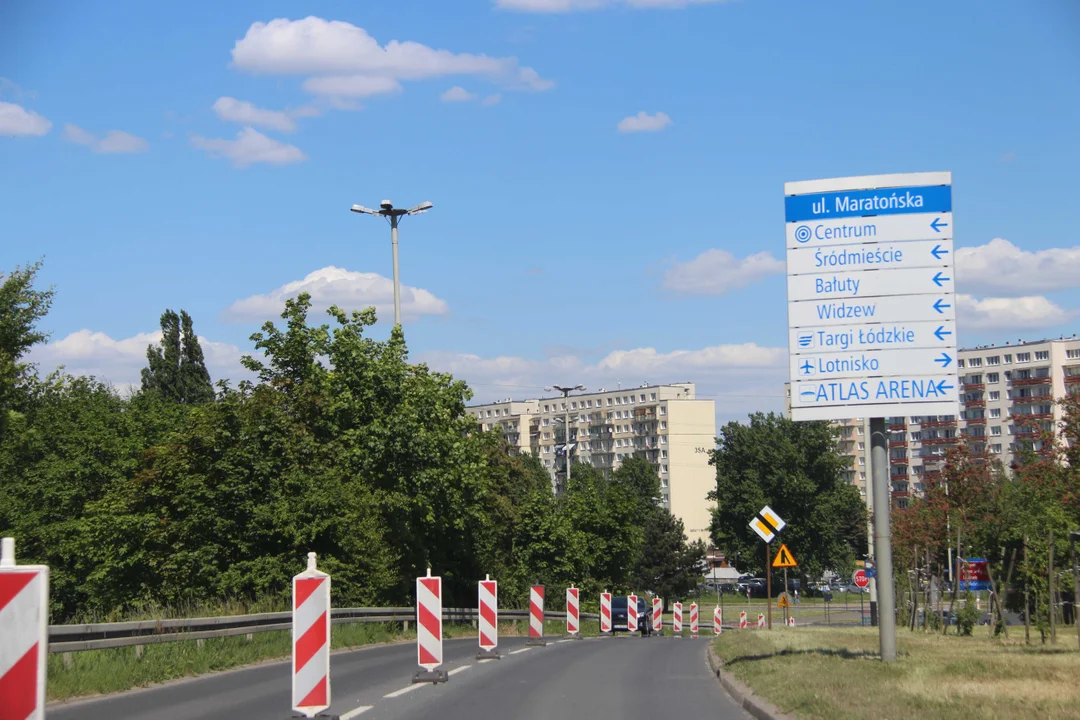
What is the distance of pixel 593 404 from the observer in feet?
616

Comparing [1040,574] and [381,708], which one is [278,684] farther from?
[1040,574]

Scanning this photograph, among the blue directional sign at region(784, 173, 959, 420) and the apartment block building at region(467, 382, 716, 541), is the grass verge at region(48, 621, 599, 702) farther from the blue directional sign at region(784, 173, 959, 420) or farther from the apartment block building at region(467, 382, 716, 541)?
the apartment block building at region(467, 382, 716, 541)

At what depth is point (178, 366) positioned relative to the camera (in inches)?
3155

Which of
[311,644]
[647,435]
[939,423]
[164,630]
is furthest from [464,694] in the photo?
[647,435]

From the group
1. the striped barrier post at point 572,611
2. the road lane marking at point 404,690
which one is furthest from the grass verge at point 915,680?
the striped barrier post at point 572,611

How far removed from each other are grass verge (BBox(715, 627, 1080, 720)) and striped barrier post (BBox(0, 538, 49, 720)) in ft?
22.4

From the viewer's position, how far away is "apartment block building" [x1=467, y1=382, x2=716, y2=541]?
163 metres

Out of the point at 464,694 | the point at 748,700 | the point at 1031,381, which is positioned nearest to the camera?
the point at 748,700

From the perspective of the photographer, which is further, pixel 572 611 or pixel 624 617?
pixel 624 617

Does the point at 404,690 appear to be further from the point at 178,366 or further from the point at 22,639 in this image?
the point at 178,366

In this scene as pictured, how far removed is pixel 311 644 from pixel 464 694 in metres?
4.22

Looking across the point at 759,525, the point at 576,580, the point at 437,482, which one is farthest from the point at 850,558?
the point at 759,525

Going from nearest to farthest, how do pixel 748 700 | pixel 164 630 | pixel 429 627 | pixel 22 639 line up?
pixel 22 639, pixel 748 700, pixel 429 627, pixel 164 630

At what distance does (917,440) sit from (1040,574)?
149 meters
